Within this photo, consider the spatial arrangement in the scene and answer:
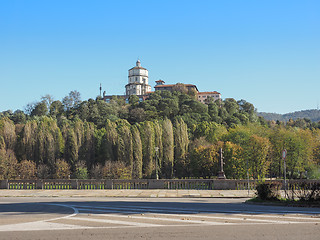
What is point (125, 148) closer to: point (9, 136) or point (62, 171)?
point (62, 171)

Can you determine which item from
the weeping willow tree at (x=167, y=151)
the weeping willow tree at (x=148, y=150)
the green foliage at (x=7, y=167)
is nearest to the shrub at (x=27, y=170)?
the green foliage at (x=7, y=167)

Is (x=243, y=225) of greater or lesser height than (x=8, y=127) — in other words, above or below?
below

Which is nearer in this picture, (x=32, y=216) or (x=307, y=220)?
(x=307, y=220)

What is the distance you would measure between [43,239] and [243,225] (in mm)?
6042

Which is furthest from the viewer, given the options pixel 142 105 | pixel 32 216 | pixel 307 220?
pixel 142 105

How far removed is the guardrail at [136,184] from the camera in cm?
2675

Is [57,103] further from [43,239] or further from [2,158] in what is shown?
[43,239]

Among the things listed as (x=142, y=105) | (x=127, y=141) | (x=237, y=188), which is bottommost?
(x=237, y=188)

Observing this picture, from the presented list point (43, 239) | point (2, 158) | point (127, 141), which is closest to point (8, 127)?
point (2, 158)

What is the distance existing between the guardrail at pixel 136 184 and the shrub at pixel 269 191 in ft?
31.2

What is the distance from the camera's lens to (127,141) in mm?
57000

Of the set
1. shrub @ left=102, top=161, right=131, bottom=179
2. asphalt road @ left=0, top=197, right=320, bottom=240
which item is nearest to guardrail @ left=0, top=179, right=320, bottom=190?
asphalt road @ left=0, top=197, right=320, bottom=240

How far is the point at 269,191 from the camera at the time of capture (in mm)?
16875

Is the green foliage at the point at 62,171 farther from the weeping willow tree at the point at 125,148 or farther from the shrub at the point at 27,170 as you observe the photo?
the weeping willow tree at the point at 125,148
